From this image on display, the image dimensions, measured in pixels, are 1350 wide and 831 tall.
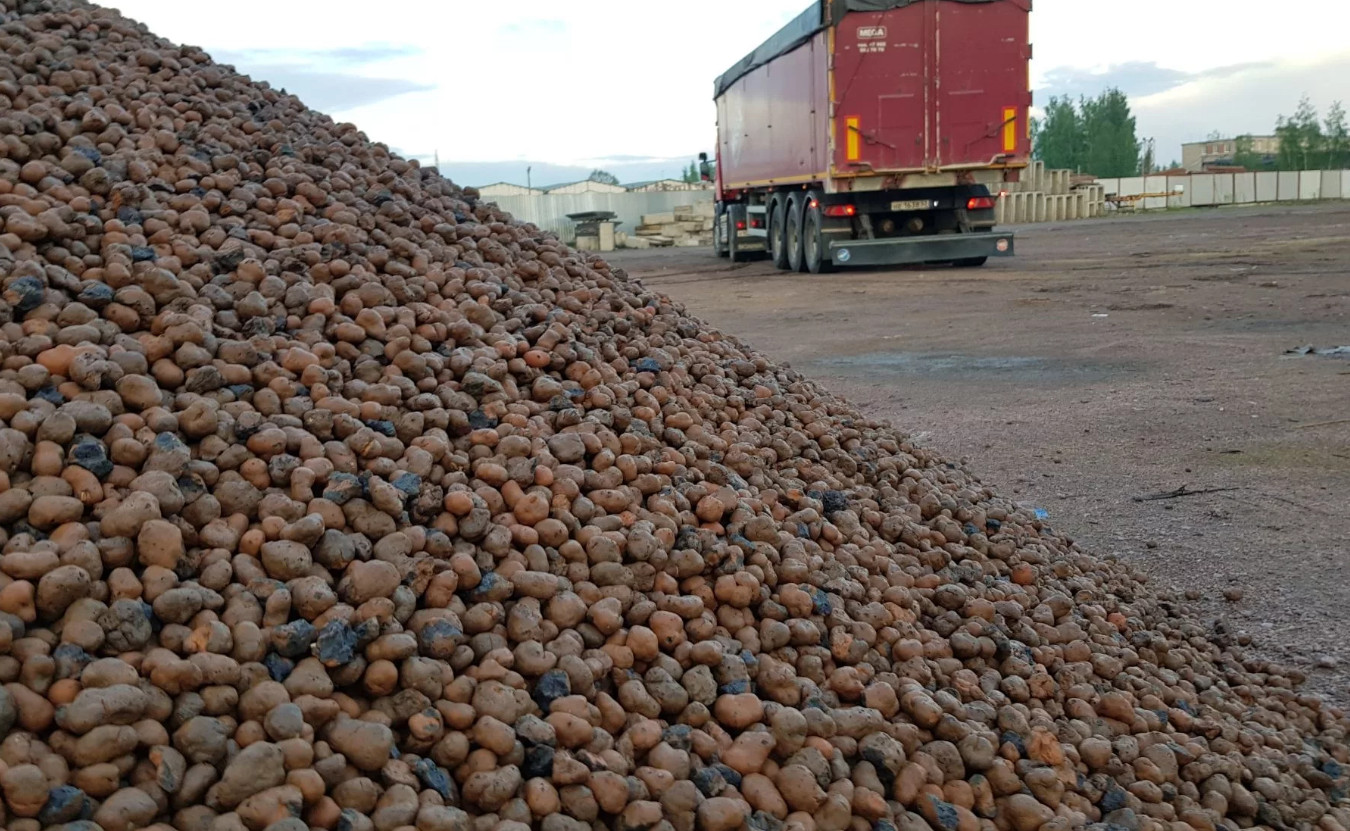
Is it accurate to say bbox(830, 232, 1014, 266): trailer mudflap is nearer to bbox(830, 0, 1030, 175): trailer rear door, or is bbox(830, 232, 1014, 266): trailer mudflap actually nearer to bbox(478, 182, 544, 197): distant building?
bbox(830, 0, 1030, 175): trailer rear door

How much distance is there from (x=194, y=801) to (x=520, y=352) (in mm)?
1615

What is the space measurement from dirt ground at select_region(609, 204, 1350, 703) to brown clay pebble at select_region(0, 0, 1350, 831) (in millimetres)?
617

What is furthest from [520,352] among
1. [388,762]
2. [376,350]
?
[388,762]

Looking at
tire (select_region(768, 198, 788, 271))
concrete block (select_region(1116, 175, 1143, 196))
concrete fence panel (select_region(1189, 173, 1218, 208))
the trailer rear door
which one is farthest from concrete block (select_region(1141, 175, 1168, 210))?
the trailer rear door

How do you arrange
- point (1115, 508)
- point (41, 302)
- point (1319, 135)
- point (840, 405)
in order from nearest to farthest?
point (41, 302) → point (840, 405) → point (1115, 508) → point (1319, 135)

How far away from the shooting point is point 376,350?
2842mm

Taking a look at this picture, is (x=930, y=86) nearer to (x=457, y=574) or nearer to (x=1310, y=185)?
(x=457, y=574)

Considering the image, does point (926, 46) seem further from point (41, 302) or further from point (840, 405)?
point (41, 302)

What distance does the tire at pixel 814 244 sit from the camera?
1527 cm

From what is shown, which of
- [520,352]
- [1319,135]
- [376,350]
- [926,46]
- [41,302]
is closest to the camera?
[41,302]

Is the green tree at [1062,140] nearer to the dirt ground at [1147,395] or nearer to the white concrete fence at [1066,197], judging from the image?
the white concrete fence at [1066,197]

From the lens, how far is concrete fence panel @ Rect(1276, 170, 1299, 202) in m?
49.6

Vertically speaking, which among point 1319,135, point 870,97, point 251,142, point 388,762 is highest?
point 1319,135

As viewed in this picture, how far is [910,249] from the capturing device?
14992mm
